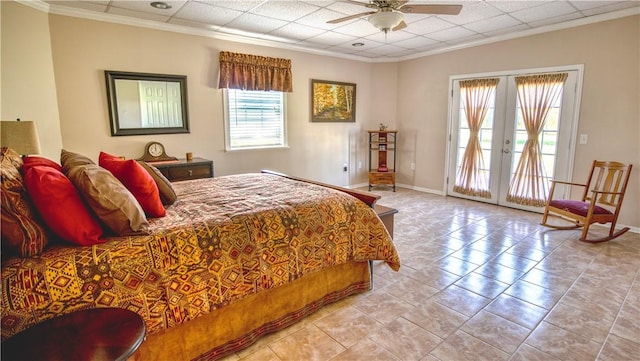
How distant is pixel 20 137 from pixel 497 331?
3.69m

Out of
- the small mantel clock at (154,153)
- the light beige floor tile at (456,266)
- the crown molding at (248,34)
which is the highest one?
the crown molding at (248,34)

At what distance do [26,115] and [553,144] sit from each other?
19.8 feet

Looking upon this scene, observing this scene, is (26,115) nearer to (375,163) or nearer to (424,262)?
(424,262)

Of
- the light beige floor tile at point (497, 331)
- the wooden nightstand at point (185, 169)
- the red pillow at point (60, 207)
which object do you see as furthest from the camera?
the wooden nightstand at point (185, 169)

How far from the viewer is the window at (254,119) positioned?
4891mm

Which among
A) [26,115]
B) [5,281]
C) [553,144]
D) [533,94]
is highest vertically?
[533,94]

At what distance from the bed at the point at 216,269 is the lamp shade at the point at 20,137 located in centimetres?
122

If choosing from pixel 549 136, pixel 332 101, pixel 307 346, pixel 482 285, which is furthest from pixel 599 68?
pixel 307 346

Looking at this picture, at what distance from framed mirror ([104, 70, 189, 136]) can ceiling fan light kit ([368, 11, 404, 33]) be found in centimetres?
261

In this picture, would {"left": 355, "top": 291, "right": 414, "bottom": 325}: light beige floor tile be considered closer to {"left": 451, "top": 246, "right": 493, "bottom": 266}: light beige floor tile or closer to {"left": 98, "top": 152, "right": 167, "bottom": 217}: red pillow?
{"left": 451, "top": 246, "right": 493, "bottom": 266}: light beige floor tile

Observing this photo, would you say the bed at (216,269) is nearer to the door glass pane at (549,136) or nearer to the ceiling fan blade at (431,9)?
the ceiling fan blade at (431,9)

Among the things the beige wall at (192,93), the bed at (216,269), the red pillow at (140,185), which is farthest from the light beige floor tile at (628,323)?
the beige wall at (192,93)

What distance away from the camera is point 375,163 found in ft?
22.2

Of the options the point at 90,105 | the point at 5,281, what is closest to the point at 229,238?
→ the point at 5,281
